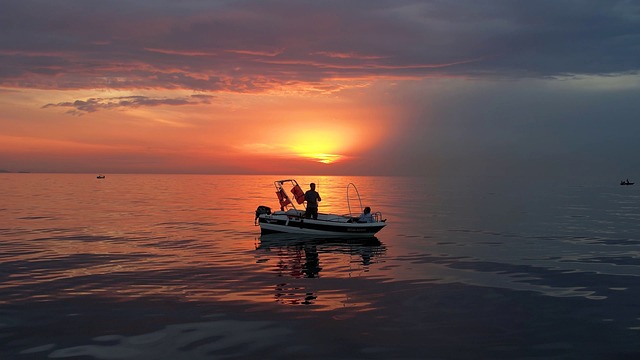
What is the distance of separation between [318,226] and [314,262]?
1026cm

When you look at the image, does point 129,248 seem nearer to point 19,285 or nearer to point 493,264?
point 19,285

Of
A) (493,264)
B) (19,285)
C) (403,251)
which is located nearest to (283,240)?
(403,251)

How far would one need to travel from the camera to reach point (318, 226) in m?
36.0

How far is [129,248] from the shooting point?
99.7ft

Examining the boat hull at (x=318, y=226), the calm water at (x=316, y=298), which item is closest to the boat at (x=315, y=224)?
the boat hull at (x=318, y=226)

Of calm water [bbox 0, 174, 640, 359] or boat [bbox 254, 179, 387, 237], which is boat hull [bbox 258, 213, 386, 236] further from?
calm water [bbox 0, 174, 640, 359]

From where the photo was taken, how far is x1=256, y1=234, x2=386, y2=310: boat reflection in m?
17.7

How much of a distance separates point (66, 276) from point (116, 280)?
2773 mm

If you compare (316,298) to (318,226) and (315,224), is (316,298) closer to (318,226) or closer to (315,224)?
(318,226)

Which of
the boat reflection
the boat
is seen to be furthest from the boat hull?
the boat reflection

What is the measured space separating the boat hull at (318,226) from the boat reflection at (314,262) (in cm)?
47

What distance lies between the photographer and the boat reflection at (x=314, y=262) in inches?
695

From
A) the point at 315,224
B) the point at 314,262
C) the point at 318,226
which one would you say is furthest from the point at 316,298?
the point at 315,224

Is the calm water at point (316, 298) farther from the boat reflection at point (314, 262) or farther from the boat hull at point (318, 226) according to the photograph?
the boat hull at point (318, 226)
